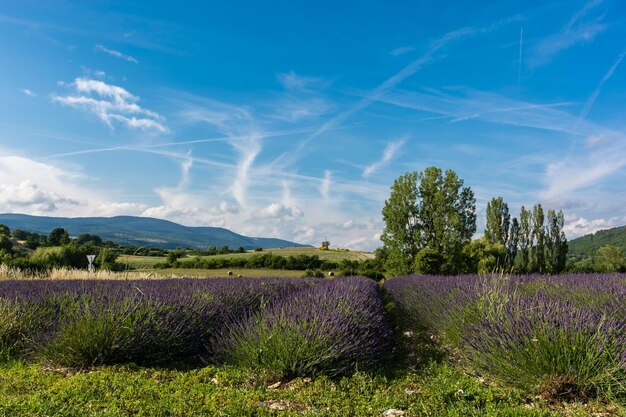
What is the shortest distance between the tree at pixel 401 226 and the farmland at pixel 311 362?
59.9 feet

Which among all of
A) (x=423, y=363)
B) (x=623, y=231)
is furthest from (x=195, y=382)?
(x=623, y=231)

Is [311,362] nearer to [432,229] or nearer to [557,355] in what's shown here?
[557,355]

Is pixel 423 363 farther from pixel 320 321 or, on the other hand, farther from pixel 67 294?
pixel 67 294

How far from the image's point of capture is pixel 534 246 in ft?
112

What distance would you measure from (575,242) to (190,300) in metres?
120

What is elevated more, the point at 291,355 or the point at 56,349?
the point at 291,355

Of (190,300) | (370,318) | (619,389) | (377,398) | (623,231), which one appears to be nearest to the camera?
(619,389)

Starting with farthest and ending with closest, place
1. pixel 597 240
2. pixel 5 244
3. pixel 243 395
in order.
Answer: pixel 597 240
pixel 5 244
pixel 243 395

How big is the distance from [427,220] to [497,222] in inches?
514

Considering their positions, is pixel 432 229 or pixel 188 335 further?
pixel 432 229

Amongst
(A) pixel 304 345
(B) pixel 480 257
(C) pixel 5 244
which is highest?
(B) pixel 480 257

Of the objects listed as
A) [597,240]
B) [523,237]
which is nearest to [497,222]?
[523,237]

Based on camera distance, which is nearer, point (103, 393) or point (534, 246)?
point (103, 393)

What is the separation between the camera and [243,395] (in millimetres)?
3246
